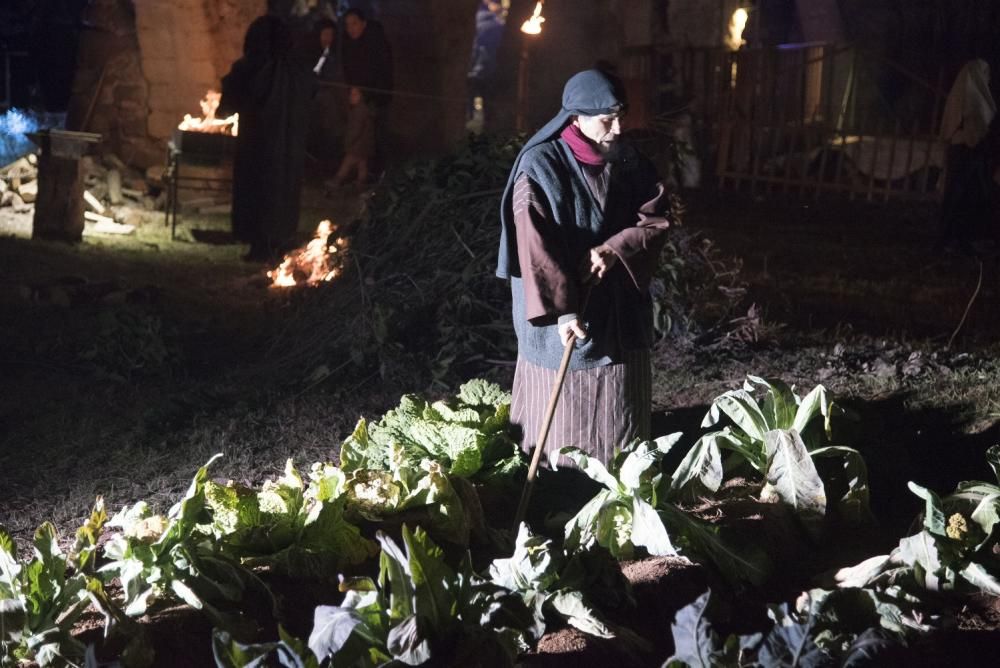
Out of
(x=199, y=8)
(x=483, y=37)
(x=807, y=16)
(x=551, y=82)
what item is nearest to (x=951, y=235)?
(x=551, y=82)

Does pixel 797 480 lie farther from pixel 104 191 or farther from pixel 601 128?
pixel 104 191

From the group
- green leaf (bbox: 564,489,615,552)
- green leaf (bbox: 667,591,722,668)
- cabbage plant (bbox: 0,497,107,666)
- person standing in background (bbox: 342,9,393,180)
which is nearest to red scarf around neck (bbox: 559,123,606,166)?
green leaf (bbox: 564,489,615,552)

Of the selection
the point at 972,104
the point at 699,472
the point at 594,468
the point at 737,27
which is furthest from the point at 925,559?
the point at 737,27

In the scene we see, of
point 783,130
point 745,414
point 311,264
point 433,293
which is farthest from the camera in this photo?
point 783,130

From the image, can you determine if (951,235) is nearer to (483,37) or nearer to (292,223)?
(292,223)

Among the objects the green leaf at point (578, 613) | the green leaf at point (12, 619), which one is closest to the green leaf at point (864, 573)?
the green leaf at point (578, 613)

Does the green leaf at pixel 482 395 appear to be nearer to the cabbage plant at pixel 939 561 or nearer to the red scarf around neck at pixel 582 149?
the red scarf around neck at pixel 582 149

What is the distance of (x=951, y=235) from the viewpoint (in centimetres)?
1192

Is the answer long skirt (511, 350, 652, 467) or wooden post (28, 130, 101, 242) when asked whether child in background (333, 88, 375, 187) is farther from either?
long skirt (511, 350, 652, 467)

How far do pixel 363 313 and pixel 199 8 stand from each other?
754cm

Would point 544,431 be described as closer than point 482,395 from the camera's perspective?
Yes

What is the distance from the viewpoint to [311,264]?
957 cm

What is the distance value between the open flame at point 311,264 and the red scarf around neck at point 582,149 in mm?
3975

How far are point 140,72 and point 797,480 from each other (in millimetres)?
11290
